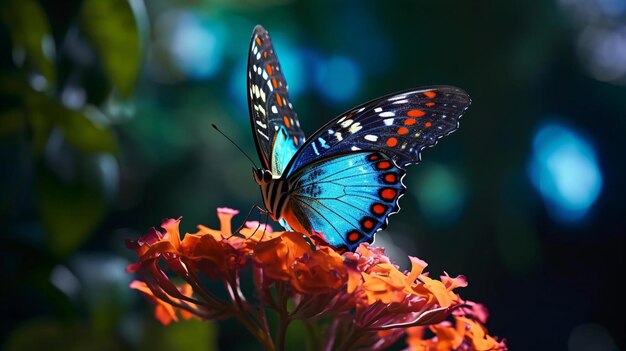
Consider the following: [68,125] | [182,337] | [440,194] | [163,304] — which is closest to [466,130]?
[440,194]

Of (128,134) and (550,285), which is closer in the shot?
(128,134)

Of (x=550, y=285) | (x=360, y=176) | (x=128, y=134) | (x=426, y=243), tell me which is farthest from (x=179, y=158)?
(x=360, y=176)

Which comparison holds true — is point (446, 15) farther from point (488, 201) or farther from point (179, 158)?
point (179, 158)

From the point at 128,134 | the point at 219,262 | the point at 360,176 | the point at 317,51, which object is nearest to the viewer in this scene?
the point at 219,262

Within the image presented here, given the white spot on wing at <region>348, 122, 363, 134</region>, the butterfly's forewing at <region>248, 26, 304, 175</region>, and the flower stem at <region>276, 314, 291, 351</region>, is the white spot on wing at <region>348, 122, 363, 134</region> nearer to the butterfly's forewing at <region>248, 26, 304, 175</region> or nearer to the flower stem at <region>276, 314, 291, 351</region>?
the butterfly's forewing at <region>248, 26, 304, 175</region>

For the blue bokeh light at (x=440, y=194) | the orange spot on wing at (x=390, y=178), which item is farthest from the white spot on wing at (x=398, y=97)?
the blue bokeh light at (x=440, y=194)

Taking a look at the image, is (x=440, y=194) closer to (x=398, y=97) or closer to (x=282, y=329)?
(x=398, y=97)
